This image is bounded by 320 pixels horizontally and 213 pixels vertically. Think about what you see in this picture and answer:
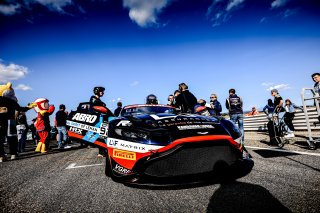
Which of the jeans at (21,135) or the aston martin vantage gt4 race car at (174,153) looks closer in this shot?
the aston martin vantage gt4 race car at (174,153)

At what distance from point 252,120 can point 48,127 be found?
34.0 ft

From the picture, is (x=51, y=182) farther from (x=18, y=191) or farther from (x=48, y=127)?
(x=48, y=127)

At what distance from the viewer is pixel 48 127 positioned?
702 cm

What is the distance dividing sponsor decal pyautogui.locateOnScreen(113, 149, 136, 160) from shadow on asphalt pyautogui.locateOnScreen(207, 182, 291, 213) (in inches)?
35.6

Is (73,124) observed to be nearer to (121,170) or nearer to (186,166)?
(121,170)

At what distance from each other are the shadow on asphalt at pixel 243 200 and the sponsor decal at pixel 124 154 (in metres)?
0.90

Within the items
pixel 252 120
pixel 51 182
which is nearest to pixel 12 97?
pixel 51 182

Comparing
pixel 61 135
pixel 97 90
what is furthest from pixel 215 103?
pixel 61 135

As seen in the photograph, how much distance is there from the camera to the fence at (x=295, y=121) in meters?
7.83

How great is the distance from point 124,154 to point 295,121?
30.1ft

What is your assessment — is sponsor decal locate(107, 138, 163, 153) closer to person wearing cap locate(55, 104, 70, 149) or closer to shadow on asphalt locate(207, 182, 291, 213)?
shadow on asphalt locate(207, 182, 291, 213)

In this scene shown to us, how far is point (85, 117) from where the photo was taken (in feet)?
12.6

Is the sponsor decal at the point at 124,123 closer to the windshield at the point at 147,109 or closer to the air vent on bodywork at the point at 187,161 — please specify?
Answer: the air vent on bodywork at the point at 187,161

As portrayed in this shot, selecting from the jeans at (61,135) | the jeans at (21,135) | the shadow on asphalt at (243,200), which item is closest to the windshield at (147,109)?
the shadow on asphalt at (243,200)
